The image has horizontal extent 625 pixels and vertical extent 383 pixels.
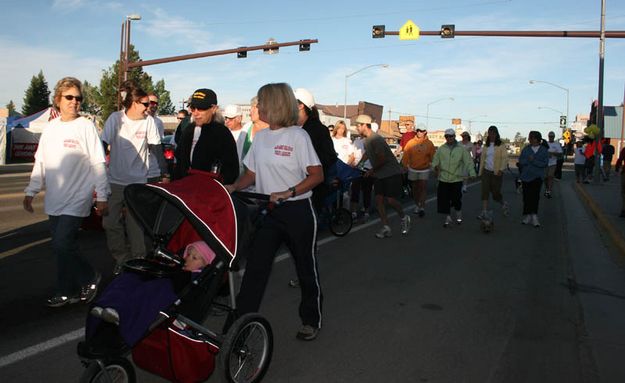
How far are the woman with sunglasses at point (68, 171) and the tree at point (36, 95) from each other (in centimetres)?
7947

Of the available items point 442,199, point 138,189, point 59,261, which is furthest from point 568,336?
point 442,199

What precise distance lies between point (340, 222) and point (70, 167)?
554cm

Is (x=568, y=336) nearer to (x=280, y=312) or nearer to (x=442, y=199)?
(x=280, y=312)

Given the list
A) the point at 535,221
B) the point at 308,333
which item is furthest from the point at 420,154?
the point at 308,333

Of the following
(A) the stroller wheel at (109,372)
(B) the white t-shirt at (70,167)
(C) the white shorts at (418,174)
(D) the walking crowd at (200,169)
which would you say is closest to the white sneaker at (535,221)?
(C) the white shorts at (418,174)

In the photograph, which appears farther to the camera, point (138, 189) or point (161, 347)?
point (138, 189)

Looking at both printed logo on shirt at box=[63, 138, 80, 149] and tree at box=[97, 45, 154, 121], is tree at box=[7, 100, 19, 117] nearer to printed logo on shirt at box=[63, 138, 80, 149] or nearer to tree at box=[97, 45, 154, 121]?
tree at box=[97, 45, 154, 121]

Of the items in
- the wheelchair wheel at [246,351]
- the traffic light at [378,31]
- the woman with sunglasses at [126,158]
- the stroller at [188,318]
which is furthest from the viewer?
the traffic light at [378,31]

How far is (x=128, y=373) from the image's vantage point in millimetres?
3154

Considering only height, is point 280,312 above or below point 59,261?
below

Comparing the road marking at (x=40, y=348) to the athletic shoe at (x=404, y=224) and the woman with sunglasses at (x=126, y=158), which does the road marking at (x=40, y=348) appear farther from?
the athletic shoe at (x=404, y=224)

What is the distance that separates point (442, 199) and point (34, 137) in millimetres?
30882

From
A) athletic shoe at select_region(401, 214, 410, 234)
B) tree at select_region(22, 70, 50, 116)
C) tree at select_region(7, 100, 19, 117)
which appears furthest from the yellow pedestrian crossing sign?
tree at select_region(22, 70, 50, 116)

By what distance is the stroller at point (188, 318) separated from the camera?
3.07 m
